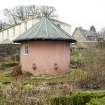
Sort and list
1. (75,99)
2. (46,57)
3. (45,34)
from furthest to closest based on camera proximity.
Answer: (45,34)
(46,57)
(75,99)

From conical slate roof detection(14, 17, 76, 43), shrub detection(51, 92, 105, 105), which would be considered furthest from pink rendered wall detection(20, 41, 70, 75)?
shrub detection(51, 92, 105, 105)

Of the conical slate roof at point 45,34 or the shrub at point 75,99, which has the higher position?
the conical slate roof at point 45,34

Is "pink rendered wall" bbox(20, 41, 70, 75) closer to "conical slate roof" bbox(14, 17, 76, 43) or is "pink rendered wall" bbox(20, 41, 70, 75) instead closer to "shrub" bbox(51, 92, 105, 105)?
"conical slate roof" bbox(14, 17, 76, 43)

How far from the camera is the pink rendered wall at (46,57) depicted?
92.3 feet

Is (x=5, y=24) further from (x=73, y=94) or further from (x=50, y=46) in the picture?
(x=73, y=94)

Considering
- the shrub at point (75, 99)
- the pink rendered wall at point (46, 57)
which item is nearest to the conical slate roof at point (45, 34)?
the pink rendered wall at point (46, 57)

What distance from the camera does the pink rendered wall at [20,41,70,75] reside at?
92.3 ft

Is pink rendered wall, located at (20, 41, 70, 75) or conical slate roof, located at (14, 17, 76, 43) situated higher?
conical slate roof, located at (14, 17, 76, 43)

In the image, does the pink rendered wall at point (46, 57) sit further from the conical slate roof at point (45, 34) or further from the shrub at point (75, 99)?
the shrub at point (75, 99)

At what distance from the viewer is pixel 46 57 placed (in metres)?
28.2

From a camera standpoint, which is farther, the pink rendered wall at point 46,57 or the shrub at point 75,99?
the pink rendered wall at point 46,57

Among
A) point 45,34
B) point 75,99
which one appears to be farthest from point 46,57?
point 75,99

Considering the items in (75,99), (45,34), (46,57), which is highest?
(45,34)

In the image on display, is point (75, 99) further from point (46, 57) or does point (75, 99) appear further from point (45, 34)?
point (45, 34)
